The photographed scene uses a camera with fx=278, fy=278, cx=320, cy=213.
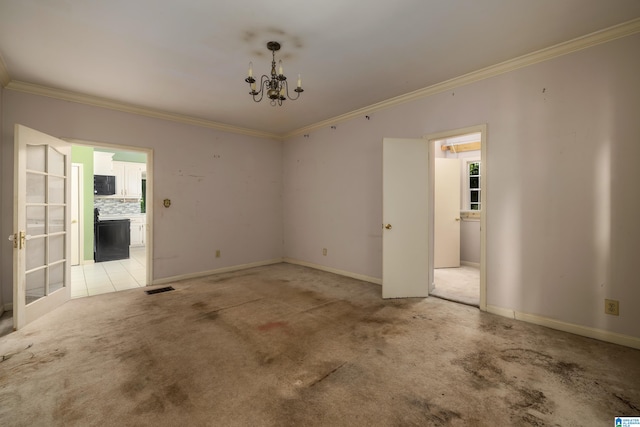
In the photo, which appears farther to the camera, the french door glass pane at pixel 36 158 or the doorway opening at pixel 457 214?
the doorway opening at pixel 457 214

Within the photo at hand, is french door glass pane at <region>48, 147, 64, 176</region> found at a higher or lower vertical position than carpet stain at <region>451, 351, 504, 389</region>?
higher

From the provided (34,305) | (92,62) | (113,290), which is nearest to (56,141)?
(92,62)

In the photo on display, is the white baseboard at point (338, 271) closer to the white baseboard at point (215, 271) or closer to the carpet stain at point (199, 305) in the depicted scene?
the white baseboard at point (215, 271)

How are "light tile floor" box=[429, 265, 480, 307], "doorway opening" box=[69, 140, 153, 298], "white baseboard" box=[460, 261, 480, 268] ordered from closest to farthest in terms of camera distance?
"light tile floor" box=[429, 265, 480, 307]
"doorway opening" box=[69, 140, 153, 298]
"white baseboard" box=[460, 261, 480, 268]

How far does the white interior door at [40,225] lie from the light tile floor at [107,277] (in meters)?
0.63

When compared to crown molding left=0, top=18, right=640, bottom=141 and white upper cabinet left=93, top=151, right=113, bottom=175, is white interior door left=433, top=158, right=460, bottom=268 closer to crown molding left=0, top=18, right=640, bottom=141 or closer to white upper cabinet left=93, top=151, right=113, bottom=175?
crown molding left=0, top=18, right=640, bottom=141

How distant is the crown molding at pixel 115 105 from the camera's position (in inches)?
137

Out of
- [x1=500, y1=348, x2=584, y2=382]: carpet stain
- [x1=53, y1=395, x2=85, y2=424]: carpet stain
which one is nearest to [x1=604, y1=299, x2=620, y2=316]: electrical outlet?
[x1=500, y1=348, x2=584, y2=382]: carpet stain

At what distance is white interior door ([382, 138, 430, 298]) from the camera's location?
12.2 ft

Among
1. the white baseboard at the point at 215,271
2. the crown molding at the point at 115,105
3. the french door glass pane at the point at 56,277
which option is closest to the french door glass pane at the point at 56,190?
the french door glass pane at the point at 56,277

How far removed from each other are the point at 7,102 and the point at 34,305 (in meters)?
2.47

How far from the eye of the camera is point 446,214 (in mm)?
5523

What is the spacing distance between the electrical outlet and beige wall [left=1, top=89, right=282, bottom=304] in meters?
4.99

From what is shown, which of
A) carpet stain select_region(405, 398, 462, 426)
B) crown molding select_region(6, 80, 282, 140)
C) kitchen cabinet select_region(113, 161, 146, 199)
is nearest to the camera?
carpet stain select_region(405, 398, 462, 426)
